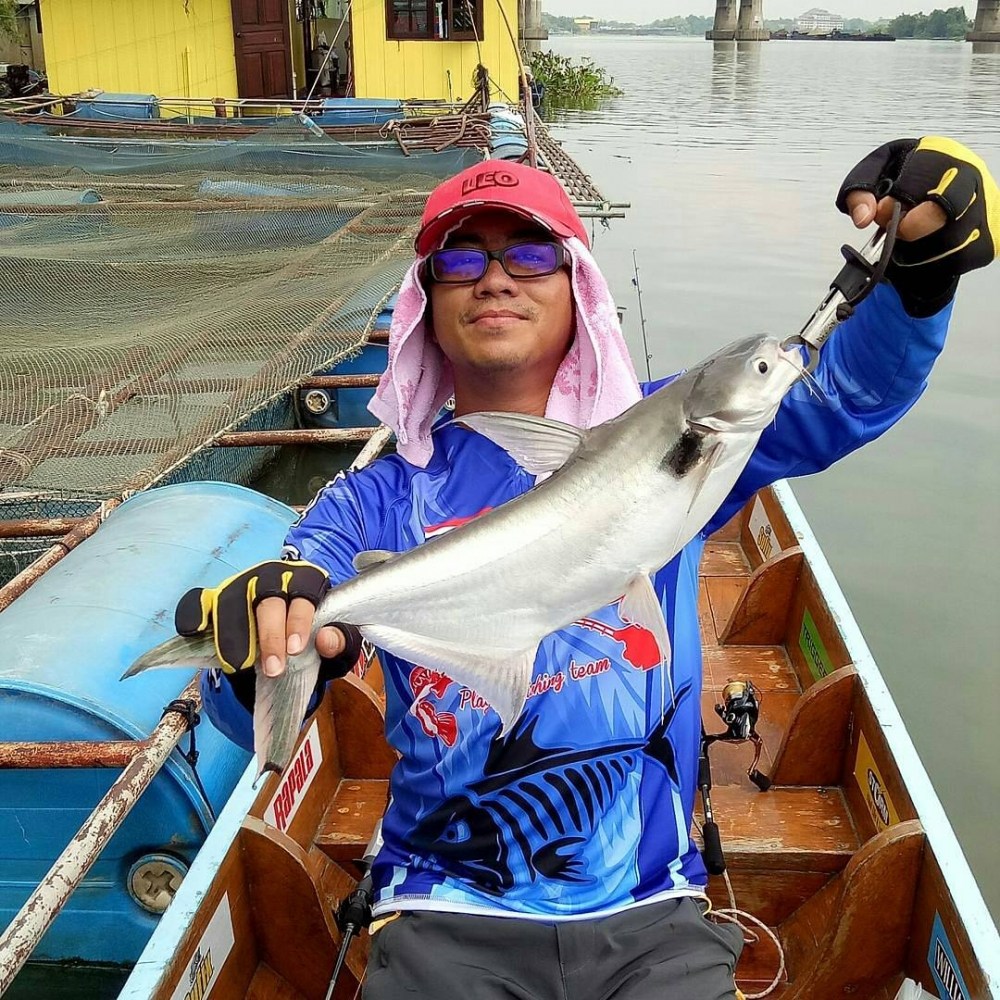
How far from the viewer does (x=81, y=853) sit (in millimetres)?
2996

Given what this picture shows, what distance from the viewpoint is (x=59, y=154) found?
45.2 ft

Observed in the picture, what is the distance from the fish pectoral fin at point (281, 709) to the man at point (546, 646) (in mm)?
84

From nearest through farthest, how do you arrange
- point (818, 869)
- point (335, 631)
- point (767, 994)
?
1. point (335, 631)
2. point (767, 994)
3. point (818, 869)

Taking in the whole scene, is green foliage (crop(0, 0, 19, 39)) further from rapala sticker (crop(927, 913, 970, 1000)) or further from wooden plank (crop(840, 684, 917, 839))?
rapala sticker (crop(927, 913, 970, 1000))

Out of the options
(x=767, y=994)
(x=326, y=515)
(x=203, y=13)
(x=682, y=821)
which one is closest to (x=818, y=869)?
(x=767, y=994)

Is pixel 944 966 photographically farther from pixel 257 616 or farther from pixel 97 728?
pixel 97 728

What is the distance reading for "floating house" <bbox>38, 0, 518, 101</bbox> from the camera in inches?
677

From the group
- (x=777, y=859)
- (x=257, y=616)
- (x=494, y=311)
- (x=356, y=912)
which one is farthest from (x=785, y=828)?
(x=257, y=616)

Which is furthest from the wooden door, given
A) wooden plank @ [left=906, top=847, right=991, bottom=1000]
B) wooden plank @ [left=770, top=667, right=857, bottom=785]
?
wooden plank @ [left=906, top=847, right=991, bottom=1000]

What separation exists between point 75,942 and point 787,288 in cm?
1564

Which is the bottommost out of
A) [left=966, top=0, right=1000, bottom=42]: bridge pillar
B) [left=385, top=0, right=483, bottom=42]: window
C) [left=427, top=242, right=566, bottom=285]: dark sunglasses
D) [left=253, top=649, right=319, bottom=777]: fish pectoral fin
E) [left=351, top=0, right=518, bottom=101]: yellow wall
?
[left=253, top=649, right=319, bottom=777]: fish pectoral fin

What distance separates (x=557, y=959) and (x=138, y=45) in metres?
19.0

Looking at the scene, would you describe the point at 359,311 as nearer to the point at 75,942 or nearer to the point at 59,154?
the point at 75,942

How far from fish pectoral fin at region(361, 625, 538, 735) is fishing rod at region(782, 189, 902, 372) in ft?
3.07
